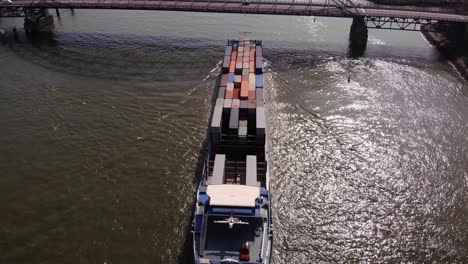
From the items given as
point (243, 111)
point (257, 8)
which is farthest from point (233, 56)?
point (257, 8)

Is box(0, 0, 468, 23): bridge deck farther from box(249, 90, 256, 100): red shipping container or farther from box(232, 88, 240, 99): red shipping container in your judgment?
box(249, 90, 256, 100): red shipping container

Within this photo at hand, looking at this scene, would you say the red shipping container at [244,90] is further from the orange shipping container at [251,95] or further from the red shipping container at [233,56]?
the red shipping container at [233,56]

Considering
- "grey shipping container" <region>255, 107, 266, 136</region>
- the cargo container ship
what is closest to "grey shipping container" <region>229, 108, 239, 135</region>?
the cargo container ship

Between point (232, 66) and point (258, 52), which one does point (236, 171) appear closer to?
point (232, 66)

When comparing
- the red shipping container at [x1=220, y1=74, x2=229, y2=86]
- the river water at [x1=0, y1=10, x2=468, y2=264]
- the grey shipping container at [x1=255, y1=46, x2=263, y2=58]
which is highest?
the grey shipping container at [x1=255, y1=46, x2=263, y2=58]

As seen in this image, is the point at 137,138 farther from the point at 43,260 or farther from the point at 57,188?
the point at 43,260

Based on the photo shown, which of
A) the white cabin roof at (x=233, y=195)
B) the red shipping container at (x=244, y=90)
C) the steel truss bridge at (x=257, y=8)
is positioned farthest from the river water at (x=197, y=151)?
the steel truss bridge at (x=257, y=8)
